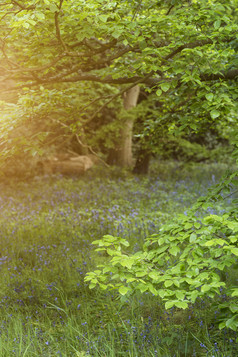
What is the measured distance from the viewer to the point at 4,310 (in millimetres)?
4340

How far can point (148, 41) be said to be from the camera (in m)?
3.91

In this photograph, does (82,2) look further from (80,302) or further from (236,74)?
(80,302)

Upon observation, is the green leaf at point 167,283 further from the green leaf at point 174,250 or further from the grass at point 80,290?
the grass at point 80,290

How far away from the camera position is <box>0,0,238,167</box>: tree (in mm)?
3473

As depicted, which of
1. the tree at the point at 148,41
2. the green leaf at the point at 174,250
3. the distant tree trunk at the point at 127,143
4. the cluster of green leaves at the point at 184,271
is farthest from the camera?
the distant tree trunk at the point at 127,143

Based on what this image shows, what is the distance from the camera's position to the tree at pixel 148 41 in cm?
347

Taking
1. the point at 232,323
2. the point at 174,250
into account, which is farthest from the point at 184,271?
the point at 232,323

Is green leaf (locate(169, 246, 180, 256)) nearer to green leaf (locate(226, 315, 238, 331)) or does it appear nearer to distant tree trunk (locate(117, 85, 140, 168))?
green leaf (locate(226, 315, 238, 331))

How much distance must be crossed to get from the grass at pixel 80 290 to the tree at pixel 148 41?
134cm

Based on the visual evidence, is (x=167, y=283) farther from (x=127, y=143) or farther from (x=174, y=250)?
(x=127, y=143)

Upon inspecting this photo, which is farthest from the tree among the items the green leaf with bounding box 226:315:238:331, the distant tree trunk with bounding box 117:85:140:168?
the distant tree trunk with bounding box 117:85:140:168

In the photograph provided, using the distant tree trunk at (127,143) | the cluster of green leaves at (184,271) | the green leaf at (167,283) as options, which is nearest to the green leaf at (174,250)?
the cluster of green leaves at (184,271)

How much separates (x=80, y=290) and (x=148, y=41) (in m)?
2.94

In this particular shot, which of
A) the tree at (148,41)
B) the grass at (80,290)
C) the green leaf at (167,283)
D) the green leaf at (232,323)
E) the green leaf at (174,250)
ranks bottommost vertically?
the grass at (80,290)
